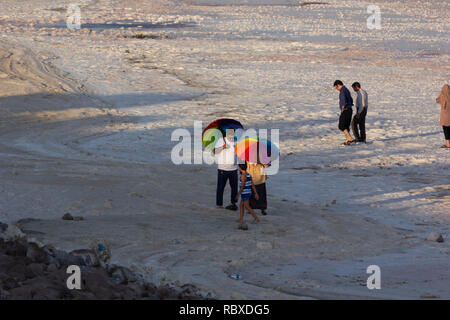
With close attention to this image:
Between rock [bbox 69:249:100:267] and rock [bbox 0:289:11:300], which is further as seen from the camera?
Answer: rock [bbox 69:249:100:267]

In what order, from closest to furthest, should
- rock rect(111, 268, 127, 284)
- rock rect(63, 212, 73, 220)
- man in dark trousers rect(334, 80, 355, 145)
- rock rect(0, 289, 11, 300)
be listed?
rock rect(0, 289, 11, 300) < rock rect(111, 268, 127, 284) < rock rect(63, 212, 73, 220) < man in dark trousers rect(334, 80, 355, 145)

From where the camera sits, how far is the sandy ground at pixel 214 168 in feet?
31.0

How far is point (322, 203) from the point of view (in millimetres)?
13125

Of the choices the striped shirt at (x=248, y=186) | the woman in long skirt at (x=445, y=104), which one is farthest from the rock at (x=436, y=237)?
the woman in long skirt at (x=445, y=104)

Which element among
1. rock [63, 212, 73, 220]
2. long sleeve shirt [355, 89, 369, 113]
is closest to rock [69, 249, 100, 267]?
rock [63, 212, 73, 220]

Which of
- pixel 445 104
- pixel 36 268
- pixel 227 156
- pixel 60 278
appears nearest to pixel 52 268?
pixel 36 268

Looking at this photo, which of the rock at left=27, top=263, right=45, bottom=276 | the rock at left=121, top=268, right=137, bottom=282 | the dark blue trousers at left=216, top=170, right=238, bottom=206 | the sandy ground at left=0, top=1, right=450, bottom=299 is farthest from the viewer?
the dark blue trousers at left=216, top=170, right=238, bottom=206

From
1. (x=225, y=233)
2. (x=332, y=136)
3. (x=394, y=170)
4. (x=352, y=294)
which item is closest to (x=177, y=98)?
(x=332, y=136)

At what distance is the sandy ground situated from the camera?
372 inches

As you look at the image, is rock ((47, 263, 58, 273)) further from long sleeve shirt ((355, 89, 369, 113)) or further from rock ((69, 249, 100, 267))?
long sleeve shirt ((355, 89, 369, 113))

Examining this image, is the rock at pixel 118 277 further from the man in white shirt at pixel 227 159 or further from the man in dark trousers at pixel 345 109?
the man in dark trousers at pixel 345 109

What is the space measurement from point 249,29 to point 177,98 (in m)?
20.8
